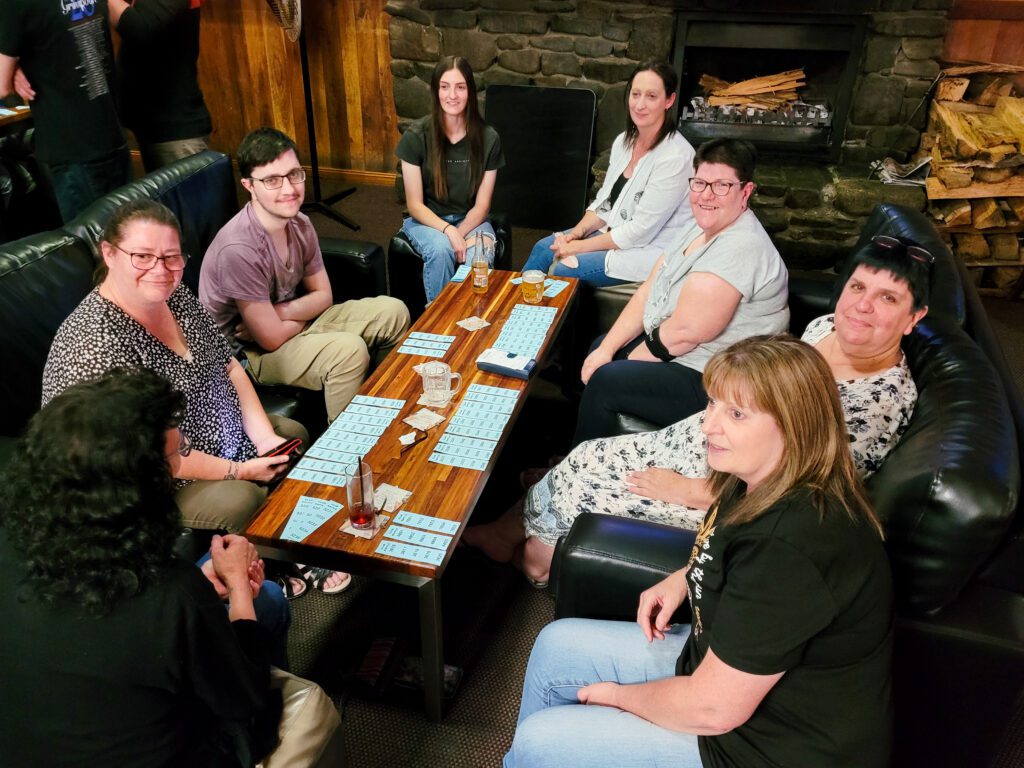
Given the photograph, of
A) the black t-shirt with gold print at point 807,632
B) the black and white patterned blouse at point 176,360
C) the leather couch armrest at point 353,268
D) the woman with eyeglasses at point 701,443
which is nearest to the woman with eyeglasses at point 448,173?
the leather couch armrest at point 353,268

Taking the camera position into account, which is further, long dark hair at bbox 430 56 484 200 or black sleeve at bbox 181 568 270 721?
long dark hair at bbox 430 56 484 200

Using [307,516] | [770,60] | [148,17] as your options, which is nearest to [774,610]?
[307,516]

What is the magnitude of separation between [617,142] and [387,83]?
2.05 m

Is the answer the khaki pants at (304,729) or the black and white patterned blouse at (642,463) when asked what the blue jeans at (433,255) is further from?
the khaki pants at (304,729)

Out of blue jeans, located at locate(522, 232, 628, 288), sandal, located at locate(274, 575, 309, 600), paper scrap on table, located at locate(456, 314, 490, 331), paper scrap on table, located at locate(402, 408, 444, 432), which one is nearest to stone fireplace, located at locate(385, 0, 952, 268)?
blue jeans, located at locate(522, 232, 628, 288)

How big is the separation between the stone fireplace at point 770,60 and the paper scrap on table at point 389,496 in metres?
2.89

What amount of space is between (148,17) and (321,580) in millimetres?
2449

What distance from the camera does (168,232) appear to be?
1.92 metres

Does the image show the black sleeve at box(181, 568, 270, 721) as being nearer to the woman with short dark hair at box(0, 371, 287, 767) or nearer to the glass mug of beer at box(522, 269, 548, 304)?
the woman with short dark hair at box(0, 371, 287, 767)

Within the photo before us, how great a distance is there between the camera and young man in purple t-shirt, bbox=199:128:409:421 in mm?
2434

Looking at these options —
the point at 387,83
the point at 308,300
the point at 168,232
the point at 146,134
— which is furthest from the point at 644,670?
the point at 387,83

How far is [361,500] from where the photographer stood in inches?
67.1

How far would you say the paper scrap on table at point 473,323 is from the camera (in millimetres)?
2482

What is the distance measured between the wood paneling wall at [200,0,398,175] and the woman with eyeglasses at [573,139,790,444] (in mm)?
2944
